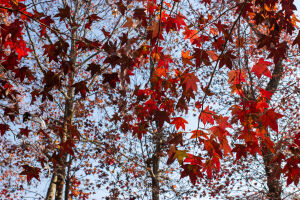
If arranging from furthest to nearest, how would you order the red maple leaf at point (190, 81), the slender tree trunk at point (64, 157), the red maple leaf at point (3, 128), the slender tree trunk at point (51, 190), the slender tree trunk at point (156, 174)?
the slender tree trunk at point (156, 174) → the slender tree trunk at point (51, 190) → the slender tree trunk at point (64, 157) → the red maple leaf at point (3, 128) → the red maple leaf at point (190, 81)

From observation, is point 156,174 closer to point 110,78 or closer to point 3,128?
point 3,128

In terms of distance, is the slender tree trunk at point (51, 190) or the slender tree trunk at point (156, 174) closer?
the slender tree trunk at point (51, 190)

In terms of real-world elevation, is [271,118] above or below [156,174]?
below

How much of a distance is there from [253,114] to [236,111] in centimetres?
24

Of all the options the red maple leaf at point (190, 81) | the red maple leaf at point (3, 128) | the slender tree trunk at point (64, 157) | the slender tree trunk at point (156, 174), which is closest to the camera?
the red maple leaf at point (190, 81)

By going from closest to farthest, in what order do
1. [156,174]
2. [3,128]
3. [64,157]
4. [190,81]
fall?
[190,81] → [3,128] → [64,157] → [156,174]

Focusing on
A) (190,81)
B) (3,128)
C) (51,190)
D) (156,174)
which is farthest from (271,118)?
(51,190)

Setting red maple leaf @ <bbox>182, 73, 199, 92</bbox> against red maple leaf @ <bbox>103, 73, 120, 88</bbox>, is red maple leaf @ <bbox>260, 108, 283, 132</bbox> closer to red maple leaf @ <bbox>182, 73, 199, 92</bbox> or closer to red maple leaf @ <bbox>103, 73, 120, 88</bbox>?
red maple leaf @ <bbox>182, 73, 199, 92</bbox>

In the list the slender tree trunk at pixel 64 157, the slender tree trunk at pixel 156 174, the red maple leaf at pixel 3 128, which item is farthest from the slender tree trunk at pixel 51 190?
the red maple leaf at pixel 3 128

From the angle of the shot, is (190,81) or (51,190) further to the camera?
(51,190)

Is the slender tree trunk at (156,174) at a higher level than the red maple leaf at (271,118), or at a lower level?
higher

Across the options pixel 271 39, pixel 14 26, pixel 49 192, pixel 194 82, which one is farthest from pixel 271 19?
pixel 49 192

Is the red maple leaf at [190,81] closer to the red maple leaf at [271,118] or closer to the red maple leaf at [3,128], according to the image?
the red maple leaf at [271,118]

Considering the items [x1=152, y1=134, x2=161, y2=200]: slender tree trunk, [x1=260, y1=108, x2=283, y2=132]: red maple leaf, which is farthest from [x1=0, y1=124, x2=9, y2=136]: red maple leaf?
[x1=152, y1=134, x2=161, y2=200]: slender tree trunk
